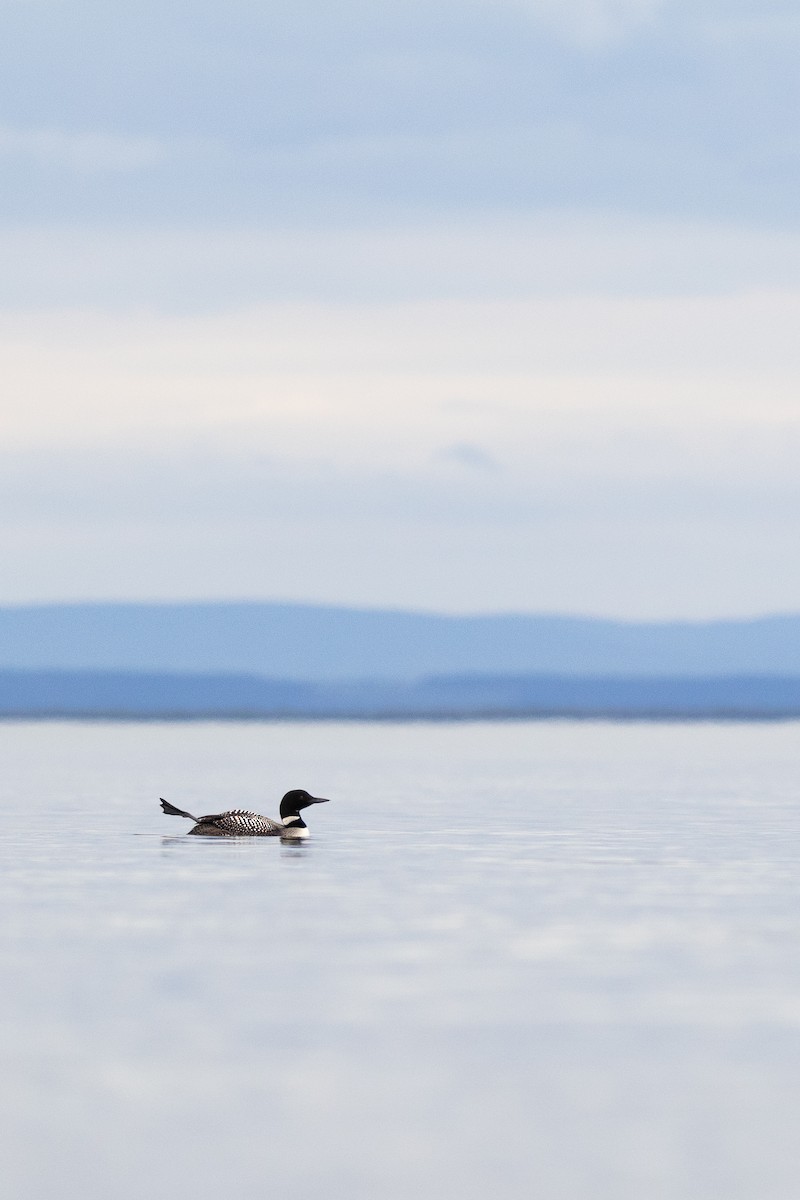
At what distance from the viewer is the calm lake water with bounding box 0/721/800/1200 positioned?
12.0m

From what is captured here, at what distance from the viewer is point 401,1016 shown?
1590 centimetres

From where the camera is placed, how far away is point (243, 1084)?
13656mm

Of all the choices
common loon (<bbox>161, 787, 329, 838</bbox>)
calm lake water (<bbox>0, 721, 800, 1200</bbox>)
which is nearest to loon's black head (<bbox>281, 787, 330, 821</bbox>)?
common loon (<bbox>161, 787, 329, 838</bbox>)

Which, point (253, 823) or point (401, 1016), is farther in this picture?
point (253, 823)

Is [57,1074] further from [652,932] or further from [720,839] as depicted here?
Answer: [720,839]

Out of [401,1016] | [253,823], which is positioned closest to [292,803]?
[253,823]

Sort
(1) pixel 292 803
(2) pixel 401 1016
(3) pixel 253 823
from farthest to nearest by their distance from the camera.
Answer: (3) pixel 253 823
(1) pixel 292 803
(2) pixel 401 1016

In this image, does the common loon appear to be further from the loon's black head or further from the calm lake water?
the calm lake water

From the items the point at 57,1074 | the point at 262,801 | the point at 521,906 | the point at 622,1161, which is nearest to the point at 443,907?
the point at 521,906

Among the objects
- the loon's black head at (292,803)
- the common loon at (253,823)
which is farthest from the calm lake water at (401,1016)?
the loon's black head at (292,803)

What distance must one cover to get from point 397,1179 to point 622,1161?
120cm

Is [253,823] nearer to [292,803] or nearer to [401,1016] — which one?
[292,803]

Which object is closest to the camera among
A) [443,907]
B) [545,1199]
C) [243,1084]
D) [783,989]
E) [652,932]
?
[545,1199]

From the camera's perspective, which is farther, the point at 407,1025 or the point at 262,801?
the point at 262,801
